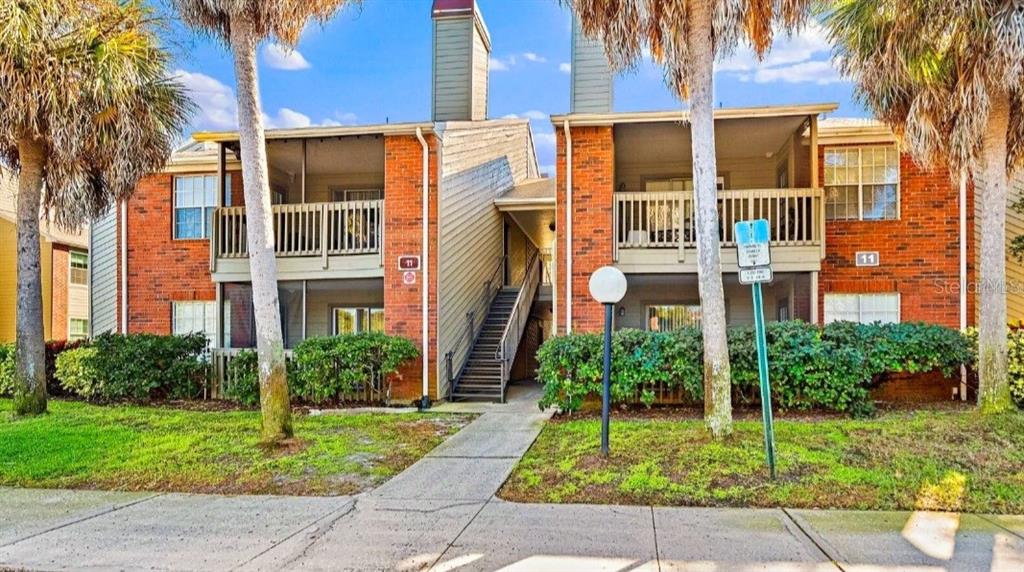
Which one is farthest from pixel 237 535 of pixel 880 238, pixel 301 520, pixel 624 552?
pixel 880 238

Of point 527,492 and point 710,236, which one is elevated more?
point 710,236

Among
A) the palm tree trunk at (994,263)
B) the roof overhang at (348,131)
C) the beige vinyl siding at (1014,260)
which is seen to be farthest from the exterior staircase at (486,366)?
the beige vinyl siding at (1014,260)

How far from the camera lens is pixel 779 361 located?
30.3 ft

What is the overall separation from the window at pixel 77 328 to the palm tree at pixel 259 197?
17.4 meters

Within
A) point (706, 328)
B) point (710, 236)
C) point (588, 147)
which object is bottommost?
point (706, 328)

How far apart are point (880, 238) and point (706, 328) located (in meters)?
7.00

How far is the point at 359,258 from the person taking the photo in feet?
41.1

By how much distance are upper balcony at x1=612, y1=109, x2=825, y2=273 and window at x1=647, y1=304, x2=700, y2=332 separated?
96.7 inches

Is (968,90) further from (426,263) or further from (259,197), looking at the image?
(259,197)

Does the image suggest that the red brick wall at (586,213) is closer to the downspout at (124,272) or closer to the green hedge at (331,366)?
the green hedge at (331,366)

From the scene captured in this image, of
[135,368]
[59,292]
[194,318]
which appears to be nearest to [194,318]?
[194,318]

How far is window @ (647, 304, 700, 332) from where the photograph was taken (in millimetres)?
14125

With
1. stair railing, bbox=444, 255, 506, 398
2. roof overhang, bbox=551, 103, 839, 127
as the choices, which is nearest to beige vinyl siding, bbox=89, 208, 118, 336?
stair railing, bbox=444, 255, 506, 398

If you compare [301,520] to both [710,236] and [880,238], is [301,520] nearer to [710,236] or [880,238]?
[710,236]
